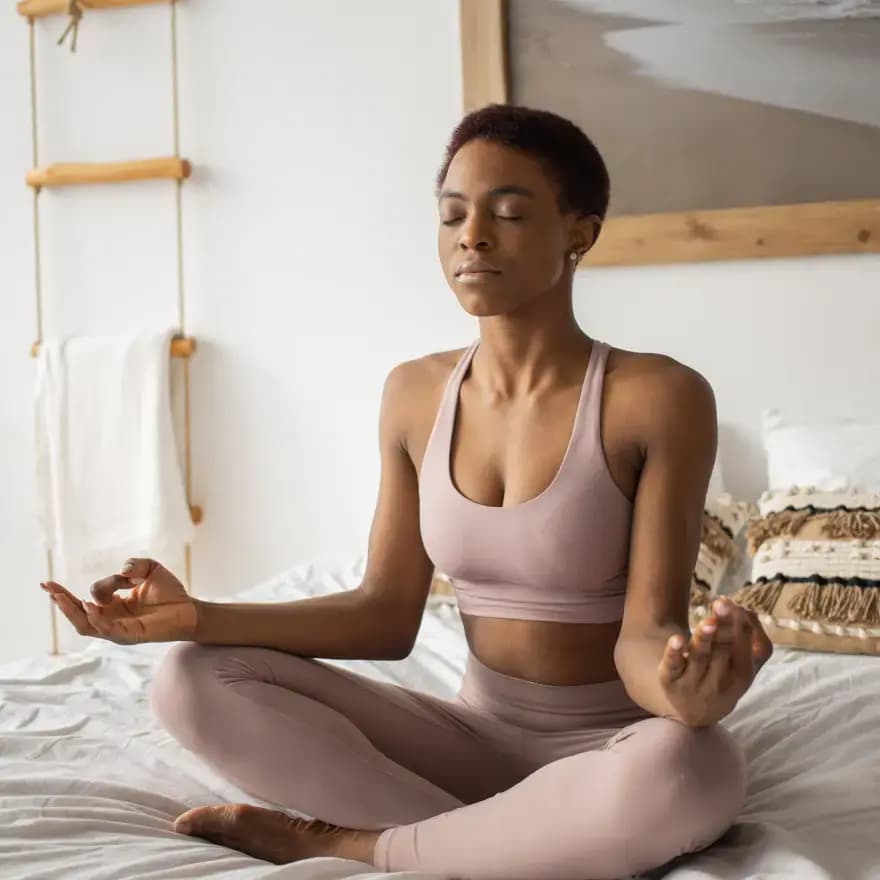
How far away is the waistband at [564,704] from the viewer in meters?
1.26

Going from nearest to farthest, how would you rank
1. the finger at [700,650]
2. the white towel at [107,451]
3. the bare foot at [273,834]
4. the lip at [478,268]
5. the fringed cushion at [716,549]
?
1. the finger at [700,650]
2. the bare foot at [273,834]
3. the lip at [478,268]
4. the fringed cushion at [716,549]
5. the white towel at [107,451]

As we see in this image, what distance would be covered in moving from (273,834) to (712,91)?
1768 millimetres

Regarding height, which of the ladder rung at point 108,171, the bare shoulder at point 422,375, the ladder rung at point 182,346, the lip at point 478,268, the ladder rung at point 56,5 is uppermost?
the ladder rung at point 56,5

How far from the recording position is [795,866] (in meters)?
1.02

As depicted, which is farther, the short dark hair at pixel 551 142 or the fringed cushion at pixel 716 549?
the fringed cushion at pixel 716 549

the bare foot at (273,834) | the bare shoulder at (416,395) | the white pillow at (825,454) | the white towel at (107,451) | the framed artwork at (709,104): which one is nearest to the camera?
the bare foot at (273,834)

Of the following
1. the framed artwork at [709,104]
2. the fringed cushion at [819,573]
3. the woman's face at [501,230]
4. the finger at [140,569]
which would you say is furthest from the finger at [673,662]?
the framed artwork at [709,104]

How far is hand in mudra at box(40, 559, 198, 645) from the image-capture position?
3.96 ft

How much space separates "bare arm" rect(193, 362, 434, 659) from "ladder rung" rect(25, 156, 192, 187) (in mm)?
1521

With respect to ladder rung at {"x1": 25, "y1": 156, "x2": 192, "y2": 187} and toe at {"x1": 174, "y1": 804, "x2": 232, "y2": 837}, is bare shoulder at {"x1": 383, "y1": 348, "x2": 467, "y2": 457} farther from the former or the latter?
ladder rung at {"x1": 25, "y1": 156, "x2": 192, "y2": 187}

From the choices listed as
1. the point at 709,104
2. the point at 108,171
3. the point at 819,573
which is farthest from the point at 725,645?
the point at 108,171

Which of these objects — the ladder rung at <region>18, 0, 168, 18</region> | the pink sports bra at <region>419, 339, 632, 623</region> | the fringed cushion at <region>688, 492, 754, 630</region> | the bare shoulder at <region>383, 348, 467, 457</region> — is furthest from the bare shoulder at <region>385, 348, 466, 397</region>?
the ladder rung at <region>18, 0, 168, 18</region>

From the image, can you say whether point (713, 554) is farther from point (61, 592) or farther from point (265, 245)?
point (265, 245)

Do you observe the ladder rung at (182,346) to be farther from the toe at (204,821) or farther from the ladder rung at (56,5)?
the toe at (204,821)
